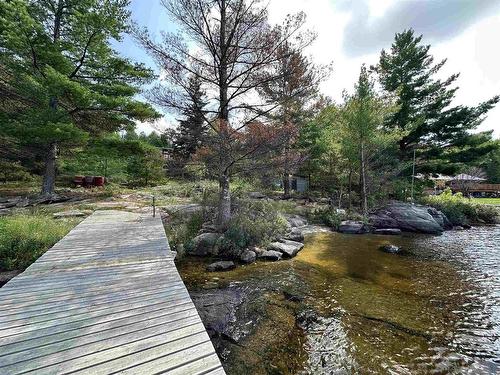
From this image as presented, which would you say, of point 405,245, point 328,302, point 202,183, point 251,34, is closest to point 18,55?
point 202,183

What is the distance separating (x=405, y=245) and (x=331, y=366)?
8.14 m

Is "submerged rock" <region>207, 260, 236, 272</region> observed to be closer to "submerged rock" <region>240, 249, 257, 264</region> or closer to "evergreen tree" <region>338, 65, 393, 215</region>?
"submerged rock" <region>240, 249, 257, 264</region>

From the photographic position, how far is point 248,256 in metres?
7.21

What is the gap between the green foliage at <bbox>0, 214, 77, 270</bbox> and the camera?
564 centimetres

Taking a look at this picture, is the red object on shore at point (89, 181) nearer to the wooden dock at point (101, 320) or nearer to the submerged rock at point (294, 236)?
the submerged rock at point (294, 236)

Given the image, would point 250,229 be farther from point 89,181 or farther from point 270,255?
point 89,181

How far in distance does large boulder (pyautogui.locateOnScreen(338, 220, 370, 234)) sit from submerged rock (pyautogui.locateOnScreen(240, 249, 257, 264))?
6.31m

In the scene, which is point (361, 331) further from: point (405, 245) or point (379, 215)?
point (379, 215)

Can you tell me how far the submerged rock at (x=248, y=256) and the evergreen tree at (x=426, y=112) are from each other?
16258mm

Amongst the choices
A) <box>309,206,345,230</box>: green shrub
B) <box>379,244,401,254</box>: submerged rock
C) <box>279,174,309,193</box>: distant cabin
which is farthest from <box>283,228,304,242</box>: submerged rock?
<box>279,174,309,193</box>: distant cabin

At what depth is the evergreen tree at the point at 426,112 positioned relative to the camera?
18297 millimetres

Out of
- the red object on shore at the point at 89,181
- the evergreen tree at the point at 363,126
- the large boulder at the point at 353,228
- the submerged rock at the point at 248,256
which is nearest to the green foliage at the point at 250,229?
the submerged rock at the point at 248,256

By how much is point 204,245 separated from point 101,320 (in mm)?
5174

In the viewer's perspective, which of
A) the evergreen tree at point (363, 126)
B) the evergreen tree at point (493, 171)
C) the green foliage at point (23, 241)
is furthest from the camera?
the evergreen tree at point (493, 171)
